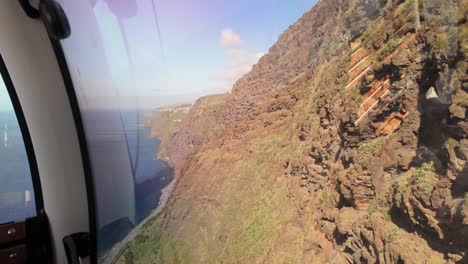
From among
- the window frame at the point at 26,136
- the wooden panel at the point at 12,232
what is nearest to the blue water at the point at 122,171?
the window frame at the point at 26,136

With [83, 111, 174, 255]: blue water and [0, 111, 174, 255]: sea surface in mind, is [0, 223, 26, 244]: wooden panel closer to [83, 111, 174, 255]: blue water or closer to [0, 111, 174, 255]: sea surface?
[0, 111, 174, 255]: sea surface

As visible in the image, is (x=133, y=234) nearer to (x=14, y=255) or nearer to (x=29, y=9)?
(x=14, y=255)

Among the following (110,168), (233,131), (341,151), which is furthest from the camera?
(110,168)

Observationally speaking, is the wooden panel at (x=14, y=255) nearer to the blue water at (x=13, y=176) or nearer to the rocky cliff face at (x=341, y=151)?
the blue water at (x=13, y=176)

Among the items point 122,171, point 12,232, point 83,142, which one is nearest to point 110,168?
point 122,171

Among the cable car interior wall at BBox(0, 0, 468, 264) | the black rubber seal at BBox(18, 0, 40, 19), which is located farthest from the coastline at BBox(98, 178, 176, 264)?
the black rubber seal at BBox(18, 0, 40, 19)

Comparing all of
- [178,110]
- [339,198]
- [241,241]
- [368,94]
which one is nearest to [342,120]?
[368,94]

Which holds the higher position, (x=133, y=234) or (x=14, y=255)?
(x=133, y=234)
